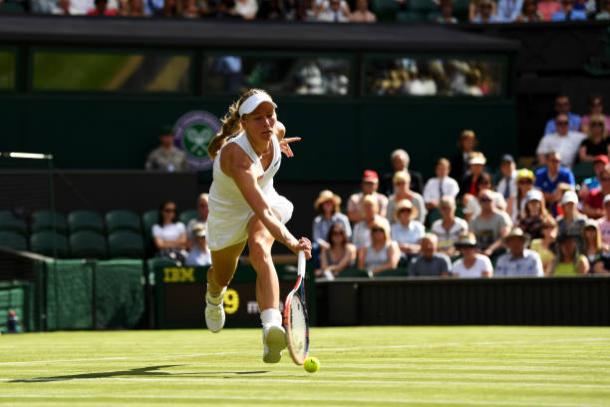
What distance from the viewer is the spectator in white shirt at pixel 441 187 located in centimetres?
1967

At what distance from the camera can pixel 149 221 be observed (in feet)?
66.6

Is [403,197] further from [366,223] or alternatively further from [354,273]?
[354,273]

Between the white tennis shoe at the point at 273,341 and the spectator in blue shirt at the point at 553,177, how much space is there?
11102mm

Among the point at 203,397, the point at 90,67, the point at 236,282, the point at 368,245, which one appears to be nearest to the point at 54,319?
the point at 236,282

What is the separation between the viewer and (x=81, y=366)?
30.3ft

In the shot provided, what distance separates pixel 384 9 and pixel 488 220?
7732 mm

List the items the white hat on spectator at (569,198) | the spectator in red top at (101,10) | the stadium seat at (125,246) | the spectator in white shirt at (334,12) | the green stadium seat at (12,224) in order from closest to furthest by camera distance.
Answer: the white hat on spectator at (569,198)
the green stadium seat at (12,224)
the stadium seat at (125,246)
the spectator in red top at (101,10)
the spectator in white shirt at (334,12)

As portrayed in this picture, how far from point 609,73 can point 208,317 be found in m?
14.5

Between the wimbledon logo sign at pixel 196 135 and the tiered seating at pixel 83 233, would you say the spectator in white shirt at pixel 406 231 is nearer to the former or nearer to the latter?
the tiered seating at pixel 83 233

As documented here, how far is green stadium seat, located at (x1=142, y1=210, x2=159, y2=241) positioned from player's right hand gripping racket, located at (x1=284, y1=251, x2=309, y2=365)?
12006mm

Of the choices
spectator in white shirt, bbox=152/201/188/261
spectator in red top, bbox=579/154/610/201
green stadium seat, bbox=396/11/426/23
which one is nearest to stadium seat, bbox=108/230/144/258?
spectator in white shirt, bbox=152/201/188/261

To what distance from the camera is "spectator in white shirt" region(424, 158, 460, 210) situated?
1967 centimetres

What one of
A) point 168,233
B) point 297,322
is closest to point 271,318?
point 297,322

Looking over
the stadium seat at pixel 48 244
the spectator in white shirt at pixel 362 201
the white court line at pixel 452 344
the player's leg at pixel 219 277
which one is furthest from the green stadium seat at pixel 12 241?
the player's leg at pixel 219 277
